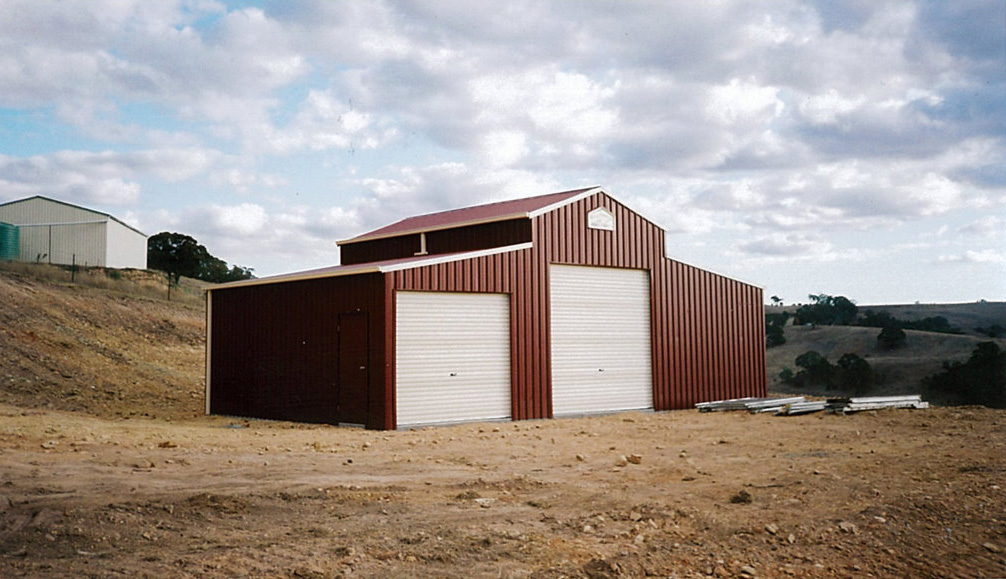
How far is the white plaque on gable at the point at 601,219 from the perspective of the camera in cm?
2256

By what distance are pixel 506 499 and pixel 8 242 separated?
143 ft

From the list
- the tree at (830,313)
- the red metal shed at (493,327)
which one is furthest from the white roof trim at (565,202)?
the tree at (830,313)

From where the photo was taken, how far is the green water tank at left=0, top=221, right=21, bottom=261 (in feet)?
147

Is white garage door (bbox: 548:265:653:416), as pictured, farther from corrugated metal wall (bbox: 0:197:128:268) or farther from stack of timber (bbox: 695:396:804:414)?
corrugated metal wall (bbox: 0:197:128:268)

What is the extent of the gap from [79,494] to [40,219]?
4138cm

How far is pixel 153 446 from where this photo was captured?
1449cm

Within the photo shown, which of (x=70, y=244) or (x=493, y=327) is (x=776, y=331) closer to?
(x=70, y=244)

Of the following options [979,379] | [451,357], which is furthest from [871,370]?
[451,357]

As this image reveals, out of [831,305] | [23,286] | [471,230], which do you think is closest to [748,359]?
[471,230]

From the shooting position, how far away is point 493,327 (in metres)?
20.1

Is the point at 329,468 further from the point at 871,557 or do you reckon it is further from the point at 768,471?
the point at 871,557

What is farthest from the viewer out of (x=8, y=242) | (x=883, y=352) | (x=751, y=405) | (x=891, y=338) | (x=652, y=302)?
(x=891, y=338)

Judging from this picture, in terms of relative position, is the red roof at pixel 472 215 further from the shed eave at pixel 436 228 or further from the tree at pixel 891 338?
the tree at pixel 891 338

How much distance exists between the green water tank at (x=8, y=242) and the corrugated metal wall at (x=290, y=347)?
2750 centimetres
